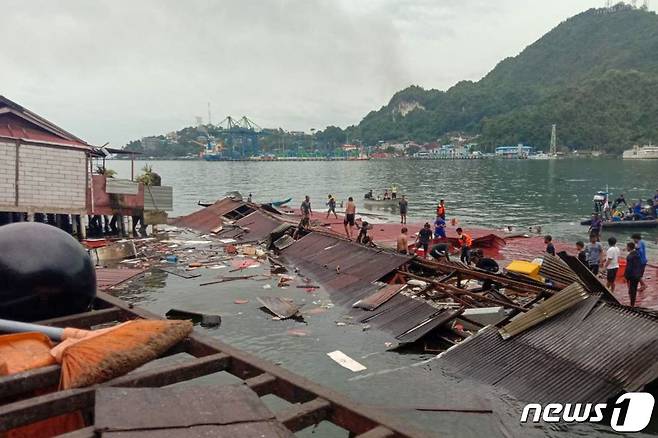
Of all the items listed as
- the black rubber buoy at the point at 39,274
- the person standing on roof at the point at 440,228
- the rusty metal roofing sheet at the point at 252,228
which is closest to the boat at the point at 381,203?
the rusty metal roofing sheet at the point at 252,228

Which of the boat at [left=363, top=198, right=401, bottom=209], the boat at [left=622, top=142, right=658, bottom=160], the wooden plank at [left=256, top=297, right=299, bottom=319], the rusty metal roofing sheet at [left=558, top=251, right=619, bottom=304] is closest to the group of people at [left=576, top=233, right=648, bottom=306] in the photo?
the rusty metal roofing sheet at [left=558, top=251, right=619, bottom=304]

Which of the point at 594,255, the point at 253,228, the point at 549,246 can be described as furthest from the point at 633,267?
the point at 253,228

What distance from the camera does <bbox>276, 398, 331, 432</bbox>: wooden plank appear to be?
11.4 feet

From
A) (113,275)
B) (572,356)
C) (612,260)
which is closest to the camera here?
(572,356)

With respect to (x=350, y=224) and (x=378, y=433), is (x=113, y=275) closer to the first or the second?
(x=350, y=224)

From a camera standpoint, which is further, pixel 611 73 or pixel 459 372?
pixel 611 73

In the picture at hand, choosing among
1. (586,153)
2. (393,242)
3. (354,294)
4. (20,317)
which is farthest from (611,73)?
(20,317)

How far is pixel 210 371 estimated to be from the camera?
14.7 feet

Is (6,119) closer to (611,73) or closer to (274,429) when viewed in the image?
(274,429)

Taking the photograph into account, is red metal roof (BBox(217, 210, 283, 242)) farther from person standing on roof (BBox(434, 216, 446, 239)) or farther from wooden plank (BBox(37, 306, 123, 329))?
wooden plank (BBox(37, 306, 123, 329))

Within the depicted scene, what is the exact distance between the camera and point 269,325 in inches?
558

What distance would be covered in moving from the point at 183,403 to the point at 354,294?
1266 centimetres

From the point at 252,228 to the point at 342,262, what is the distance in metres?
11.9

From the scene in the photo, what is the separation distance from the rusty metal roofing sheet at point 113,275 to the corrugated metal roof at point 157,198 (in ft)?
34.9
